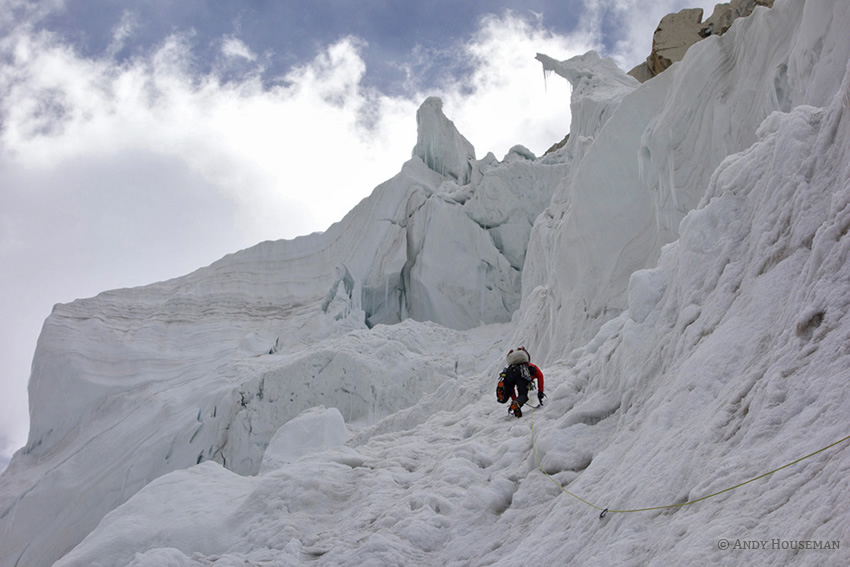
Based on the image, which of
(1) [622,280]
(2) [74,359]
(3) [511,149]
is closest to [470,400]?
(1) [622,280]

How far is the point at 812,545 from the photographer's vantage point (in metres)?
2.74

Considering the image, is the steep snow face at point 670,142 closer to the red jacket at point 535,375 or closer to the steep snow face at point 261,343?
the red jacket at point 535,375

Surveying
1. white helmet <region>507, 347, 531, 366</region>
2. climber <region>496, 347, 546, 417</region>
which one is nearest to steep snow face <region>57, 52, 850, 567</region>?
climber <region>496, 347, 546, 417</region>

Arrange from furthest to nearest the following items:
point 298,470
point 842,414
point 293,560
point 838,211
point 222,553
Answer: point 298,470 < point 222,553 < point 293,560 < point 838,211 < point 842,414

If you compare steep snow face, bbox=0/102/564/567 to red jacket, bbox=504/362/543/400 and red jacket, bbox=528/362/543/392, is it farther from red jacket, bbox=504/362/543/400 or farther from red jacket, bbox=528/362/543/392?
red jacket, bbox=528/362/543/392

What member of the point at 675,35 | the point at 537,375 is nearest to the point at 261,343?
the point at 537,375

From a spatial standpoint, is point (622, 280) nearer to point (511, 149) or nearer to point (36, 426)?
point (511, 149)

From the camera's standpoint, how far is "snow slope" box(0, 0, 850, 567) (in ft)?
12.6

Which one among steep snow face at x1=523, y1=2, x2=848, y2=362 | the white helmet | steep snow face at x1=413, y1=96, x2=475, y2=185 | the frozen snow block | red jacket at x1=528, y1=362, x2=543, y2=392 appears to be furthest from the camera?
steep snow face at x1=413, y1=96, x2=475, y2=185

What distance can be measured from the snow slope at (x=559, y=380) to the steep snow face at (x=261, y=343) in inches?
3.4

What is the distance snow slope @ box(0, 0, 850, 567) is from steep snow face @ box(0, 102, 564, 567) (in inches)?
3.4

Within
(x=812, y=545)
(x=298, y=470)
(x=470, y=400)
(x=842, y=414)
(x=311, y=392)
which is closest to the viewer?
(x=812, y=545)

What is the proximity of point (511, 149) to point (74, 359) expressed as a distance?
16.5 m

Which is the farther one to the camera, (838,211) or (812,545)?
(838,211)
